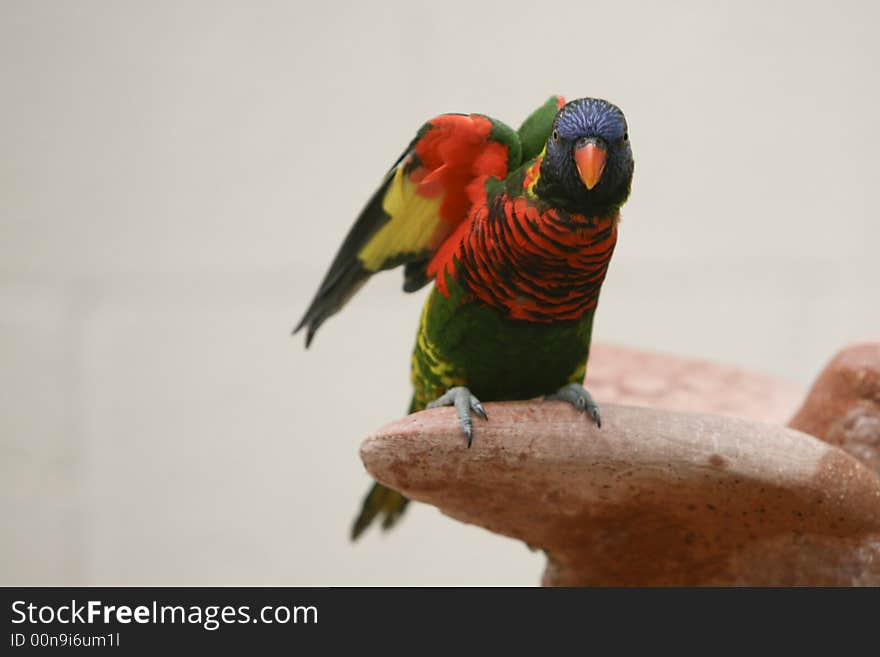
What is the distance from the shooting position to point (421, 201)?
1381 mm

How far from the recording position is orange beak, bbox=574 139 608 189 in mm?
1074

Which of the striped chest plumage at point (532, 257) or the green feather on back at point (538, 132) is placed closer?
the striped chest plumage at point (532, 257)

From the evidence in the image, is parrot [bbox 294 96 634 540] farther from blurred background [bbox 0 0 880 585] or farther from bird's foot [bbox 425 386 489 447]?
blurred background [bbox 0 0 880 585]

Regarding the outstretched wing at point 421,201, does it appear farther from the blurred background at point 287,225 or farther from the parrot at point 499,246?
the blurred background at point 287,225

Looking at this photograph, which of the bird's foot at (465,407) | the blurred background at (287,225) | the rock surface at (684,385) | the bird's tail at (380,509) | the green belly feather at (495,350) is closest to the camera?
the bird's foot at (465,407)

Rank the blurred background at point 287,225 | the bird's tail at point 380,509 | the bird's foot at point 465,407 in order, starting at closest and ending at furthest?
the bird's foot at point 465,407 → the bird's tail at point 380,509 → the blurred background at point 287,225

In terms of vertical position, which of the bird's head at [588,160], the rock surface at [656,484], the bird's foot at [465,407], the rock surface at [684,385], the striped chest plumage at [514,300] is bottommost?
the rock surface at [684,385]

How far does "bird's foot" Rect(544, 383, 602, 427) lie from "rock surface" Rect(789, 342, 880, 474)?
0.41 meters

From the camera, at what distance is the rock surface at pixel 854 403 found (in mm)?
1354

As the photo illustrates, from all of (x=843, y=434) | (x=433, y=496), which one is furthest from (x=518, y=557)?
(x=433, y=496)

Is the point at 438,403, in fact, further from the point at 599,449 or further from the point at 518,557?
the point at 518,557

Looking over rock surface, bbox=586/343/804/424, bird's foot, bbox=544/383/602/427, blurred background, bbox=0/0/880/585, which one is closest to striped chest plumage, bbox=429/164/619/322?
bird's foot, bbox=544/383/602/427

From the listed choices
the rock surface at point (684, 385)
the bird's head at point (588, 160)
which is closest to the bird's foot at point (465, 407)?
the bird's head at point (588, 160)

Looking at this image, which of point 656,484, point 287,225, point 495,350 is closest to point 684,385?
point 495,350
